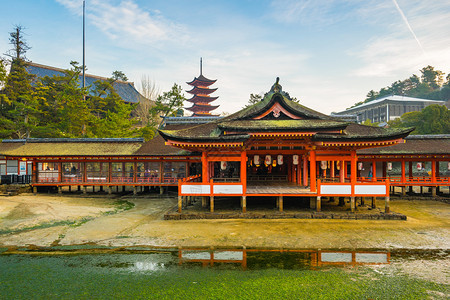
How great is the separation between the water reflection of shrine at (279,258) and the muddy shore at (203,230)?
71 cm

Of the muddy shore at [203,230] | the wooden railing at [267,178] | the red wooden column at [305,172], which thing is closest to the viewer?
the muddy shore at [203,230]

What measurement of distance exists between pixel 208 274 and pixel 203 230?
5395 millimetres

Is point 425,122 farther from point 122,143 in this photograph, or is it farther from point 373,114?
point 122,143

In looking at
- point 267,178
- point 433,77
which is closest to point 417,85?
point 433,77

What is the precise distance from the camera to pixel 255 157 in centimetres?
1967

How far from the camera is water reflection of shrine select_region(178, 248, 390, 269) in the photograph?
1048 cm

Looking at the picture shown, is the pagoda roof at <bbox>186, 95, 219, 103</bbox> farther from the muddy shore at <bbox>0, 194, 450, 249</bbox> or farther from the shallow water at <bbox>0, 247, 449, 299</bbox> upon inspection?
the shallow water at <bbox>0, 247, 449, 299</bbox>

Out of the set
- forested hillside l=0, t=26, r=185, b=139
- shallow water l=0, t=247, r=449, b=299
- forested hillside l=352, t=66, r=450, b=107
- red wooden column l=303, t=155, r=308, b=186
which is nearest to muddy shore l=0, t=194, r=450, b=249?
shallow water l=0, t=247, r=449, b=299

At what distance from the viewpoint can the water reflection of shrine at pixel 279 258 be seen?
34.4 feet

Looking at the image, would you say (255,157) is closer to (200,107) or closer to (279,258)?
(279,258)

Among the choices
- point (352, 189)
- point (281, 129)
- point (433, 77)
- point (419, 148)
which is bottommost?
point (352, 189)

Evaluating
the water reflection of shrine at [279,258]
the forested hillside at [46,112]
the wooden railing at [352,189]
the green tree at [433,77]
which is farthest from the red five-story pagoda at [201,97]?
the green tree at [433,77]

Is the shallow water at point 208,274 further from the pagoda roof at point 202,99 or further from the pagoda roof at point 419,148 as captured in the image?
the pagoda roof at point 202,99

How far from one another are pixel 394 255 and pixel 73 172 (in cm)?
2895
